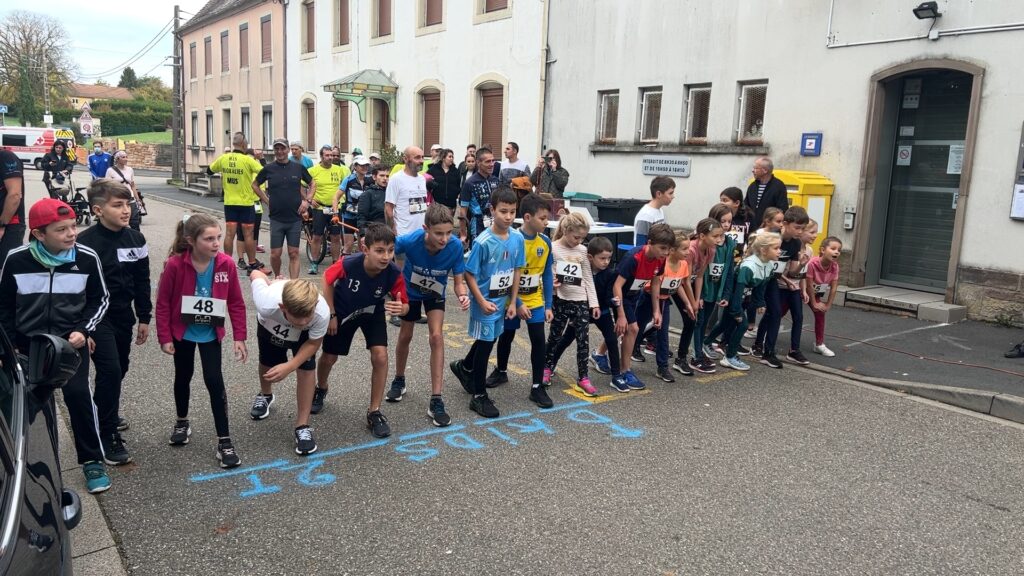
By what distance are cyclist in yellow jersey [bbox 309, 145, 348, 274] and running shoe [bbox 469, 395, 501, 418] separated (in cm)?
701

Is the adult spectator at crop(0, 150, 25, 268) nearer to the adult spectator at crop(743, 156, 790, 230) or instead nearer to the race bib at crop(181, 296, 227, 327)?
the race bib at crop(181, 296, 227, 327)

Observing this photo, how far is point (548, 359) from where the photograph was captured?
636 centimetres

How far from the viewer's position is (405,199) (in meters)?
Result: 8.94

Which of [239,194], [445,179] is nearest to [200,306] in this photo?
[239,194]

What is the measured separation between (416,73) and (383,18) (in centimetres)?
294

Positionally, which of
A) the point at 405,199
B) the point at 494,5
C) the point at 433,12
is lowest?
the point at 405,199

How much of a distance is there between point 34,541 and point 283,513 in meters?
2.07

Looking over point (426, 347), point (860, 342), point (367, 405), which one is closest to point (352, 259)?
point (367, 405)

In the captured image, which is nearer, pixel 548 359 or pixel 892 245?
pixel 548 359

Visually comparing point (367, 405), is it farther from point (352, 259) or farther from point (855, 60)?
point (855, 60)

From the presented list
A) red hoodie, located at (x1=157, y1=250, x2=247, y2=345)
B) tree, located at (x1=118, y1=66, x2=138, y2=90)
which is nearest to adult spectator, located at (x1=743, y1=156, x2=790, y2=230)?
red hoodie, located at (x1=157, y1=250, x2=247, y2=345)

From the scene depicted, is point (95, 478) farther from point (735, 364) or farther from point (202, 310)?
point (735, 364)

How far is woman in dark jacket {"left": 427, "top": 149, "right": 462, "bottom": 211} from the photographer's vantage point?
12172 millimetres

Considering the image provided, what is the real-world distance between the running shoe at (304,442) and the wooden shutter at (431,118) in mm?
16052
